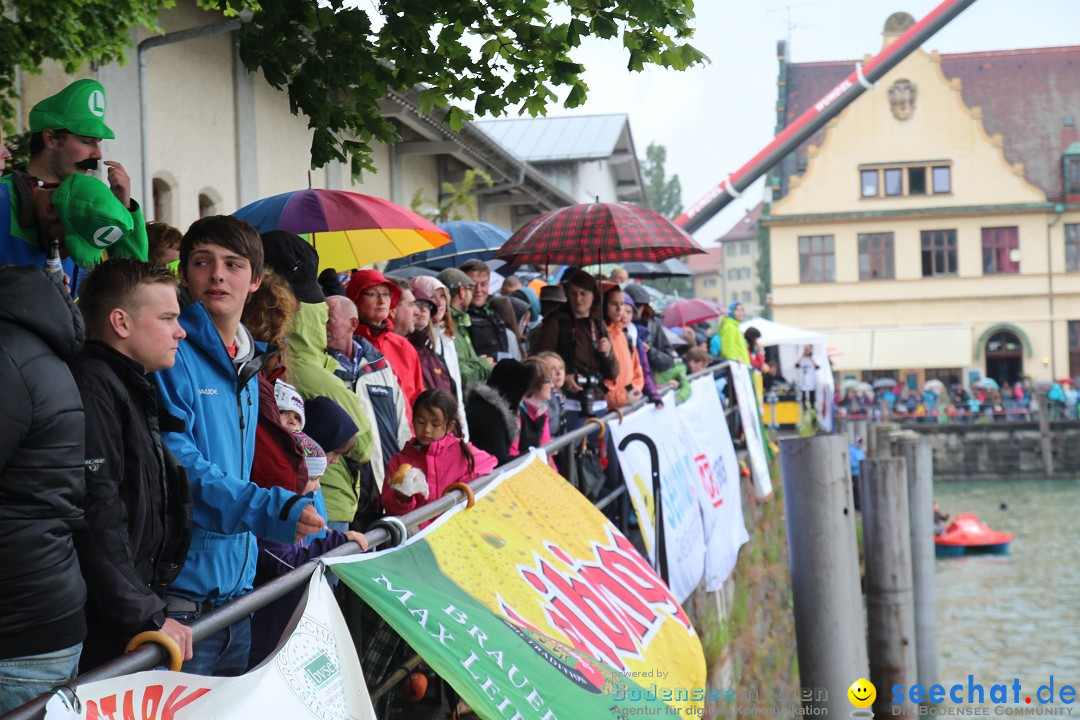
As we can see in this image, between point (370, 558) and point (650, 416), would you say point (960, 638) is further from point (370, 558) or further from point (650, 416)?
point (370, 558)

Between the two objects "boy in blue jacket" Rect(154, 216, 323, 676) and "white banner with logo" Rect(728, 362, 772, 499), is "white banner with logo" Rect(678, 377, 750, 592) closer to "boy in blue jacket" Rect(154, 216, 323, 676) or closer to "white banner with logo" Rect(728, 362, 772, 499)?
"white banner with logo" Rect(728, 362, 772, 499)

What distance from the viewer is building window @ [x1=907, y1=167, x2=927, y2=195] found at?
53531 mm

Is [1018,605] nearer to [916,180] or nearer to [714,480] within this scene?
[714,480]

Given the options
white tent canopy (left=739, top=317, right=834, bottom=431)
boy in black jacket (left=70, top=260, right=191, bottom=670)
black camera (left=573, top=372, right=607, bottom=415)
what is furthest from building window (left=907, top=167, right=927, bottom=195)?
boy in black jacket (left=70, top=260, right=191, bottom=670)

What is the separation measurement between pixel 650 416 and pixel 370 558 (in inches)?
187

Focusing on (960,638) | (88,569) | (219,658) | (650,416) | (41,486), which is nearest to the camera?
(41,486)

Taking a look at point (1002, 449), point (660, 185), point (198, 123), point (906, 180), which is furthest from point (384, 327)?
point (660, 185)

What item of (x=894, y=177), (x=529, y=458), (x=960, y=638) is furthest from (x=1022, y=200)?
(x=529, y=458)

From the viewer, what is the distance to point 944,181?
53344 millimetres

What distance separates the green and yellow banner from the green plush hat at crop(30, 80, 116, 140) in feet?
4.98

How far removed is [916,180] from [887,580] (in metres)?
44.7

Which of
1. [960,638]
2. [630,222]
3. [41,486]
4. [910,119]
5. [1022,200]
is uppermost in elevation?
[910,119]

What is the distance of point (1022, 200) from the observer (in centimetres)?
5309

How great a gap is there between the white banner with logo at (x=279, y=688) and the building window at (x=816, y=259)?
173 feet
